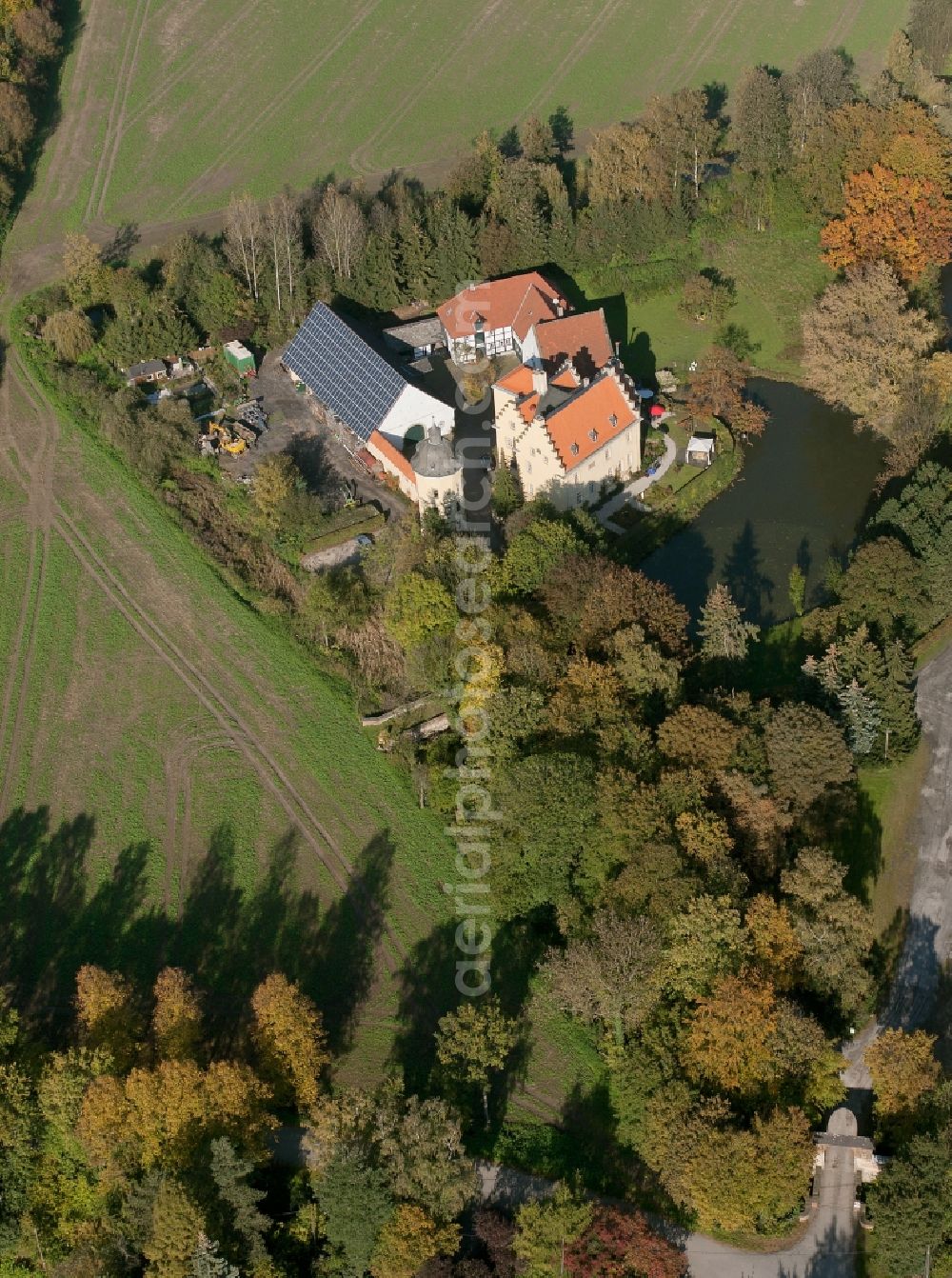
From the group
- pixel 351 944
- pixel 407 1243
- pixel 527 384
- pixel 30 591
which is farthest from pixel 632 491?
pixel 407 1243

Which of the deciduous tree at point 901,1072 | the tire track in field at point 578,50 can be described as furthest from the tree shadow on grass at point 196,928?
the tire track in field at point 578,50

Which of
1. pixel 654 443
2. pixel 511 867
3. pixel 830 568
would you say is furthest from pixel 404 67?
pixel 511 867

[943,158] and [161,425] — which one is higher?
[943,158]

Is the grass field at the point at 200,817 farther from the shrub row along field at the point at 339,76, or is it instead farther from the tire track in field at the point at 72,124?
the shrub row along field at the point at 339,76

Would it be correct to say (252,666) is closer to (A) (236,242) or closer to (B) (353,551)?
(B) (353,551)

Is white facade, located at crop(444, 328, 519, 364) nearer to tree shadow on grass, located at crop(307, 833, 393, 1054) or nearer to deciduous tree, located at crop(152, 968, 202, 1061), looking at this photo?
tree shadow on grass, located at crop(307, 833, 393, 1054)

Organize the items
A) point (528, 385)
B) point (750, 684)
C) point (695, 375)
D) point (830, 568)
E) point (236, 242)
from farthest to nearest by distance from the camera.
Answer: point (236, 242), point (695, 375), point (528, 385), point (830, 568), point (750, 684)
